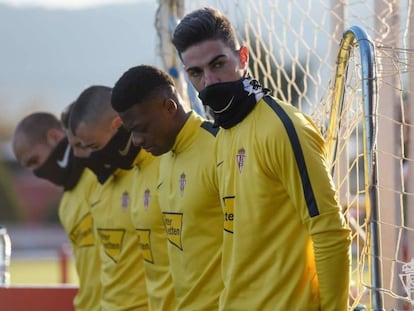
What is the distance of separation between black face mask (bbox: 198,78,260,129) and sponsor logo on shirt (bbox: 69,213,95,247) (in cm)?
269

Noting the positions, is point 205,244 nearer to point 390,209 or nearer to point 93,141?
point 390,209

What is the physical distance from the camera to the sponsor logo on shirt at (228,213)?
15.9 feet

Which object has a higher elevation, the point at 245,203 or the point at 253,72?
the point at 253,72

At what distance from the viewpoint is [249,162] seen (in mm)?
4691

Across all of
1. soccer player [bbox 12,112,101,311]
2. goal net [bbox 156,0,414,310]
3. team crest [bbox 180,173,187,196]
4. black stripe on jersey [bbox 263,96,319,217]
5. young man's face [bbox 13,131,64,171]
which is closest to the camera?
black stripe on jersey [bbox 263,96,319,217]

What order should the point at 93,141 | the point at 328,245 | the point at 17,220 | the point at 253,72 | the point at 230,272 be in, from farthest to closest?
the point at 17,220
the point at 253,72
the point at 93,141
the point at 230,272
the point at 328,245

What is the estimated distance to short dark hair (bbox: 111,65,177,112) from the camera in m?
5.53

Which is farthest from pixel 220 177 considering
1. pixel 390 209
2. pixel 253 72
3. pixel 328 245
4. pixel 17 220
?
pixel 17 220

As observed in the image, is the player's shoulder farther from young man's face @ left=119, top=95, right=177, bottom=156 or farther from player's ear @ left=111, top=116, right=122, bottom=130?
player's ear @ left=111, top=116, right=122, bottom=130

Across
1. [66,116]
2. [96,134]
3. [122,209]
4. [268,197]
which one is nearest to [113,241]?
[122,209]

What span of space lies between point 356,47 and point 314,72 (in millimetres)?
1918

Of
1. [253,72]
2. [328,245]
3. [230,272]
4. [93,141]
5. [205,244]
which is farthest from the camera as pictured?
[253,72]

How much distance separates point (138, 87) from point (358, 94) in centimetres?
97

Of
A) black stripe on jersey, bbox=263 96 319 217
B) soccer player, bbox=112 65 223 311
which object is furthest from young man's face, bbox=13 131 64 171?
black stripe on jersey, bbox=263 96 319 217
